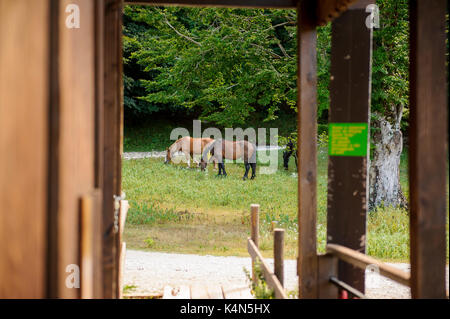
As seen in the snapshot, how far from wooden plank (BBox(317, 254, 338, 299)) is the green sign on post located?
826 millimetres

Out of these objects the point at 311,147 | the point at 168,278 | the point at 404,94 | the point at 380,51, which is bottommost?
the point at 168,278

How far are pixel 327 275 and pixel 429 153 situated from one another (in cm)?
160

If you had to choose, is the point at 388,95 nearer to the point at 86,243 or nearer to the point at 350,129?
the point at 350,129

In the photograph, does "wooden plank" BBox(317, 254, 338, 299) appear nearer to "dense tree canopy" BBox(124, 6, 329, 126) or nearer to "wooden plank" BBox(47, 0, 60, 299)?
"wooden plank" BBox(47, 0, 60, 299)

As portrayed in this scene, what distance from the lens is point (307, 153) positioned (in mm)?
3730

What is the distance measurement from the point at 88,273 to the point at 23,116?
84 centimetres

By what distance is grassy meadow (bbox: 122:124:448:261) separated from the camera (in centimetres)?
835

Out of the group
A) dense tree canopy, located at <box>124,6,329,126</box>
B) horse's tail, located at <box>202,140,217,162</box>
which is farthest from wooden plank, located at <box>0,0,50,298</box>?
horse's tail, located at <box>202,140,217,162</box>

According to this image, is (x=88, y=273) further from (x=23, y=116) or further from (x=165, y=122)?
(x=165, y=122)

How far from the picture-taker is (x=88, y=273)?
1951mm

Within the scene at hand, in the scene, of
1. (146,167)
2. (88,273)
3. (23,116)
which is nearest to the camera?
(23,116)

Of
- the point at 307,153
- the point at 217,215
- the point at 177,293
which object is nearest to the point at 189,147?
the point at 217,215
